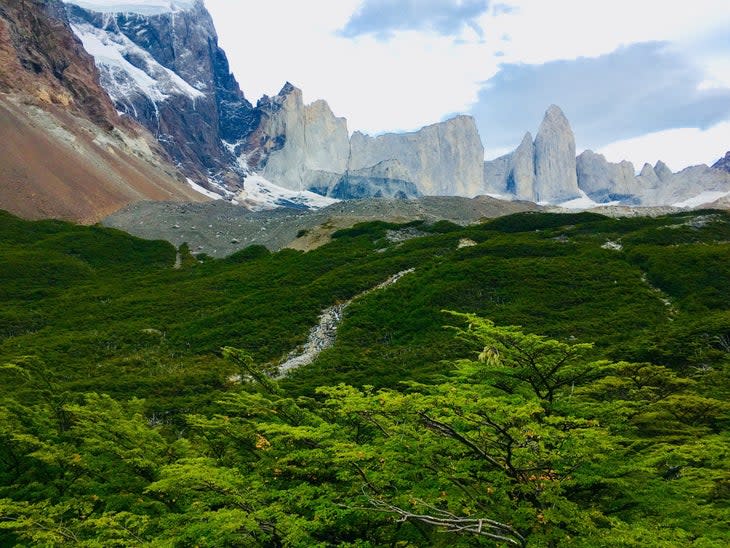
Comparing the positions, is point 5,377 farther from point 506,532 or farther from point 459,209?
point 459,209

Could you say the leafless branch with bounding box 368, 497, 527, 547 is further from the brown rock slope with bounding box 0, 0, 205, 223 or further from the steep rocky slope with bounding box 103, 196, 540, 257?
the brown rock slope with bounding box 0, 0, 205, 223

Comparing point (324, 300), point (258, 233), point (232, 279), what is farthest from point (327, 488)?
point (258, 233)

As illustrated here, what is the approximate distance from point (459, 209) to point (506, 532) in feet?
330

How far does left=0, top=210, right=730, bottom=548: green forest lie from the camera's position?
9180 millimetres

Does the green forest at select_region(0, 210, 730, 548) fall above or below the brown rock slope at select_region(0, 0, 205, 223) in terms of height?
below

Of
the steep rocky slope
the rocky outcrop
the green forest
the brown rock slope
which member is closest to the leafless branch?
the green forest

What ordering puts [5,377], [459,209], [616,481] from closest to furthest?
[616,481] < [5,377] < [459,209]

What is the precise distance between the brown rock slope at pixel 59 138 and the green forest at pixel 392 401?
3796 cm

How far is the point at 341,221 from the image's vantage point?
87.6 metres

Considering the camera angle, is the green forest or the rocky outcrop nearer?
the green forest

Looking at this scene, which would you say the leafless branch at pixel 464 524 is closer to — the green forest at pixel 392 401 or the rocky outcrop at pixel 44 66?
the green forest at pixel 392 401

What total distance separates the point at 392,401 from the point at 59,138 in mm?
124355

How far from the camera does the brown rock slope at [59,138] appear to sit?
97.5 m

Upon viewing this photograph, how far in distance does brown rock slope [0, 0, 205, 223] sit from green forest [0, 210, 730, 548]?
38.0 m
